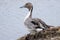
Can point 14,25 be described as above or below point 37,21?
below

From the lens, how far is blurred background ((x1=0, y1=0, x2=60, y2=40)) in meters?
12.5

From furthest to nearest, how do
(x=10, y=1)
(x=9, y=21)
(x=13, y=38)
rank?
(x=10, y=1)
(x=9, y=21)
(x=13, y=38)

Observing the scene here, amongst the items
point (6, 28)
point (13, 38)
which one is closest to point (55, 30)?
point (13, 38)

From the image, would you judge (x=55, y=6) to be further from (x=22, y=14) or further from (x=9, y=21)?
(x=9, y=21)

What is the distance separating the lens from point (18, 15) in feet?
49.9

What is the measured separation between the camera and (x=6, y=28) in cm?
1295

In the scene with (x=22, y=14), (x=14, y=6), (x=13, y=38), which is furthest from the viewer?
(x=14, y=6)

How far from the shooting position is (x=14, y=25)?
1339cm

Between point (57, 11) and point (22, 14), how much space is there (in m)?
1.98

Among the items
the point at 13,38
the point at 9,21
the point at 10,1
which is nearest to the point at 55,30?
the point at 13,38

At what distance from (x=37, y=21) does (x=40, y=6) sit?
29.4 ft

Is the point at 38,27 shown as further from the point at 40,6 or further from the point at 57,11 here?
the point at 40,6

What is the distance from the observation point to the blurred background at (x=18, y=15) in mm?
12457

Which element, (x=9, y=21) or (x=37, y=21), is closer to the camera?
(x=37, y=21)
